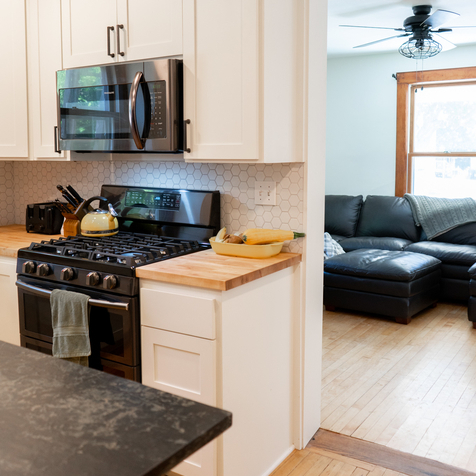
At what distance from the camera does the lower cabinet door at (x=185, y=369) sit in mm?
1960

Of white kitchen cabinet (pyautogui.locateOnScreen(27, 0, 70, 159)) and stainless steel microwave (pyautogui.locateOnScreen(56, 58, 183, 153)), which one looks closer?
stainless steel microwave (pyautogui.locateOnScreen(56, 58, 183, 153))

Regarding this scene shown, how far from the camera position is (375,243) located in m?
5.48

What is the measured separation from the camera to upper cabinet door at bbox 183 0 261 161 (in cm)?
211

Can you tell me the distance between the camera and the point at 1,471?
70cm

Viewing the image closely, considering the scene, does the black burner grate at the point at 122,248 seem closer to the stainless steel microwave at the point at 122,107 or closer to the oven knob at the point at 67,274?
the oven knob at the point at 67,274

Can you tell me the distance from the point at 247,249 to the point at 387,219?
3.80 meters

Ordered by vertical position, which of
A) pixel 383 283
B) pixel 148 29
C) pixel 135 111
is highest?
pixel 148 29

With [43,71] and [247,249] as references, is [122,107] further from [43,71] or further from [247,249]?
[247,249]

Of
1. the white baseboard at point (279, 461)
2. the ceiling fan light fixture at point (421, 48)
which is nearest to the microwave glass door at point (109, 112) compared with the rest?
the white baseboard at point (279, 461)

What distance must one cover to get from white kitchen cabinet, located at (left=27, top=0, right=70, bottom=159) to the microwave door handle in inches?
23.8

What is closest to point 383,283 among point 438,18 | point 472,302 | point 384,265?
point 384,265

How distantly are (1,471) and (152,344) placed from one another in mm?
1406

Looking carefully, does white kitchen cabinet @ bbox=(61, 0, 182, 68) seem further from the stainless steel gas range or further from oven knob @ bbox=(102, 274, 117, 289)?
oven knob @ bbox=(102, 274, 117, 289)

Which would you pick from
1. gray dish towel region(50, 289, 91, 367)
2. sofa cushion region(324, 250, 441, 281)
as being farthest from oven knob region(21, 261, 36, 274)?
sofa cushion region(324, 250, 441, 281)
